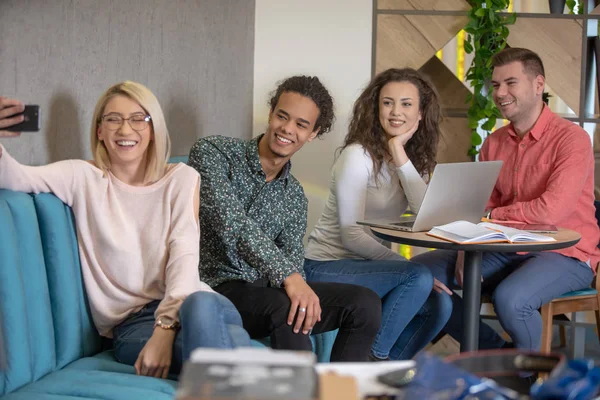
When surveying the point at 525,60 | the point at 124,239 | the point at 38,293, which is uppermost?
the point at 525,60

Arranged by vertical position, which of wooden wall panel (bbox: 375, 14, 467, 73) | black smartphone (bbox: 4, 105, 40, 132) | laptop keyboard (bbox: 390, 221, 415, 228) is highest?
wooden wall panel (bbox: 375, 14, 467, 73)

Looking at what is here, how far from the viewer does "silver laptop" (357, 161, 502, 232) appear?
2326 millimetres

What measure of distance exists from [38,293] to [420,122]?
1.71m

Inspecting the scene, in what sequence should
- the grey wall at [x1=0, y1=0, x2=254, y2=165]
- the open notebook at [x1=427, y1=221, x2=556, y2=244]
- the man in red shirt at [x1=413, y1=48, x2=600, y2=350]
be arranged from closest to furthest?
the grey wall at [x1=0, y1=0, x2=254, y2=165], the open notebook at [x1=427, y1=221, x2=556, y2=244], the man in red shirt at [x1=413, y1=48, x2=600, y2=350]

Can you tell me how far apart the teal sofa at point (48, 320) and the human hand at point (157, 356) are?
3 cm

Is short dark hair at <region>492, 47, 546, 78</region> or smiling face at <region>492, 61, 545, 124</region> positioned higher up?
short dark hair at <region>492, 47, 546, 78</region>

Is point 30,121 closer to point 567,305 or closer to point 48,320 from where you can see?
point 48,320

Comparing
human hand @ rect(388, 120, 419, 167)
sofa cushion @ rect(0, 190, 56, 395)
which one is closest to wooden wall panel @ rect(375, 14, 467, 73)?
human hand @ rect(388, 120, 419, 167)

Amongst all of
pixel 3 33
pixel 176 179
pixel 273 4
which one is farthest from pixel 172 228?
pixel 273 4

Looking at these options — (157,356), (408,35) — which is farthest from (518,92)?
Result: (157,356)

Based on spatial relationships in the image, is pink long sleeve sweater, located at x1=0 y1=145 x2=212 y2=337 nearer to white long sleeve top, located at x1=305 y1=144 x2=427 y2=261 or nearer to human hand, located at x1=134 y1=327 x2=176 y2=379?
human hand, located at x1=134 y1=327 x2=176 y2=379

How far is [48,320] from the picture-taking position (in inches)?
69.4

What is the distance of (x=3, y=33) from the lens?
175 centimetres

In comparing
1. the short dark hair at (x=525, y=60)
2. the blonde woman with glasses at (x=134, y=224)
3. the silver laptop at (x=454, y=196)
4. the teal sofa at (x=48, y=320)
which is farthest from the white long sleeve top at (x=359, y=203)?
the teal sofa at (x=48, y=320)
